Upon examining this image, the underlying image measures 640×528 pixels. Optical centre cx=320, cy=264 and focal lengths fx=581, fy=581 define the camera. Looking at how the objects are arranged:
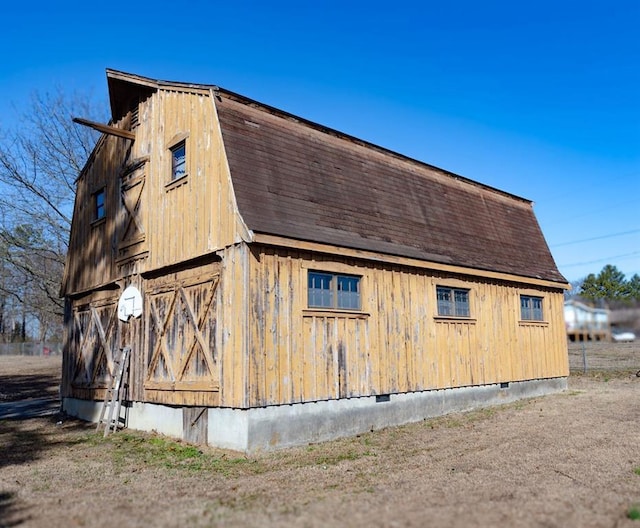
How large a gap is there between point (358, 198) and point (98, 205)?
7.32 m

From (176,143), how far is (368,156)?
4.76 m

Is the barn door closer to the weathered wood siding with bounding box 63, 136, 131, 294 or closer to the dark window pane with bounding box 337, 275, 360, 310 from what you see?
the weathered wood siding with bounding box 63, 136, 131, 294

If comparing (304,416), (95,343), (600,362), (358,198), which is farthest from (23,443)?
(600,362)

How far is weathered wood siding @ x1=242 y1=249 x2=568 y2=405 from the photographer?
10258mm

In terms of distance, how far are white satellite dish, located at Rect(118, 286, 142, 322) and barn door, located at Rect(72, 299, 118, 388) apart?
0.69 m

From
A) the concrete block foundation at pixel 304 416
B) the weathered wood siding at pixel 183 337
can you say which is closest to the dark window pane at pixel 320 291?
the weathered wood siding at pixel 183 337

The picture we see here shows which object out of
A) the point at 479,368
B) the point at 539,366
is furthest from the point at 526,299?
the point at 479,368

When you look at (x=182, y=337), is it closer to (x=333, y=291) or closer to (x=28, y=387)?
(x=333, y=291)

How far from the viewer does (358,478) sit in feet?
26.1

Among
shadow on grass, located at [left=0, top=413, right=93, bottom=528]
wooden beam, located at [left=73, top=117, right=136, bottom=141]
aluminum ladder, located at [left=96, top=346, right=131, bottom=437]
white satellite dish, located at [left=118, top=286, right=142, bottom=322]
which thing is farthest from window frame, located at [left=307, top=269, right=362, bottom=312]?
wooden beam, located at [left=73, top=117, right=136, bottom=141]

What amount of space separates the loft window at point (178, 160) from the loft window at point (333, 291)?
377 cm

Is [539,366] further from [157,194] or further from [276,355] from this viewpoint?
[157,194]

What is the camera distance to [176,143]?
1245 centimetres

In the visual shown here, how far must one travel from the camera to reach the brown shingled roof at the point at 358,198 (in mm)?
11016
